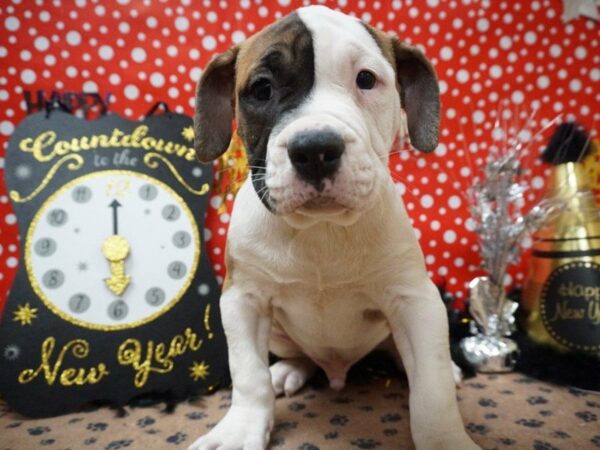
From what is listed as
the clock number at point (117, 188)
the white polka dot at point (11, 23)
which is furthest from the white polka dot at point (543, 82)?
the white polka dot at point (11, 23)

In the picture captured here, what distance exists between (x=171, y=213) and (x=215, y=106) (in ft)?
1.42

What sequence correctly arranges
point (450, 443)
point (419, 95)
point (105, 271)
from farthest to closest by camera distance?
point (105, 271), point (419, 95), point (450, 443)

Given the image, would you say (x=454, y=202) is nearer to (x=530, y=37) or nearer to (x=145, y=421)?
(x=530, y=37)

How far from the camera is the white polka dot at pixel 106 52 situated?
4.98ft

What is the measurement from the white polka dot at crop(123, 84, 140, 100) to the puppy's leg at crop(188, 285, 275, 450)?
88 cm

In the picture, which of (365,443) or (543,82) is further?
(543,82)

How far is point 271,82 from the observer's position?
0.88 metres

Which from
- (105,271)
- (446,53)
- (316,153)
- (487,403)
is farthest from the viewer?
(446,53)

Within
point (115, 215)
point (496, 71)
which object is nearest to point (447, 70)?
point (496, 71)

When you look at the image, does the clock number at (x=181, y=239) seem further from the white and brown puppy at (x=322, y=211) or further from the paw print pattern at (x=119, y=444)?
the paw print pattern at (x=119, y=444)

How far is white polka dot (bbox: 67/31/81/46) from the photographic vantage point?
1.49m

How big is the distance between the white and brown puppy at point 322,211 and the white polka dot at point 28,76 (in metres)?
0.79

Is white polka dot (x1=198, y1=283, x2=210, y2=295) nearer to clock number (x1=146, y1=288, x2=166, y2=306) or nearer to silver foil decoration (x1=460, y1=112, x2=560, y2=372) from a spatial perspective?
clock number (x1=146, y1=288, x2=166, y2=306)

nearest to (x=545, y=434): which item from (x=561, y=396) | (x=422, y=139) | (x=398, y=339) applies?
(x=561, y=396)
